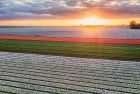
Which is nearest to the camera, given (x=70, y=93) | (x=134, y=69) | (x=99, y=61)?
(x=70, y=93)

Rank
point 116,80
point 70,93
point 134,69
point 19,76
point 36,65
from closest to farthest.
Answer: point 70,93 → point 116,80 → point 19,76 → point 134,69 → point 36,65

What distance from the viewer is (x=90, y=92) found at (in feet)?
28.8

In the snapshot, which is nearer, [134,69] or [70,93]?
[70,93]

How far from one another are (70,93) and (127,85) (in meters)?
2.07

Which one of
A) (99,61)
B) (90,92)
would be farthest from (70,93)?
(99,61)

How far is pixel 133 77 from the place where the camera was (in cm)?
1084

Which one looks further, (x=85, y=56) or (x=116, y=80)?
(x=85, y=56)

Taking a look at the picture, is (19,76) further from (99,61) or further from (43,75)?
(99,61)

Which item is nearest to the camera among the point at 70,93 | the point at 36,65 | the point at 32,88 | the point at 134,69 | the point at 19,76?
the point at 70,93

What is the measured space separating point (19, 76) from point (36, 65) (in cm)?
261

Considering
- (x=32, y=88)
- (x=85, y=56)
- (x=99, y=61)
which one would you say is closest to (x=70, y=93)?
(x=32, y=88)

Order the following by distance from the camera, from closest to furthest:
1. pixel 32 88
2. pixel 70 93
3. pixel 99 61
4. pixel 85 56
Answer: pixel 70 93 < pixel 32 88 < pixel 99 61 < pixel 85 56

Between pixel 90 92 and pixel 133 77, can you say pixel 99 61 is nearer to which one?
pixel 133 77

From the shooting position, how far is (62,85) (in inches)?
378
